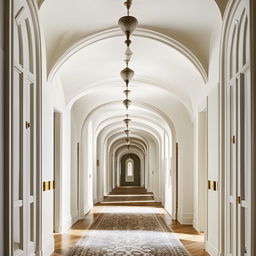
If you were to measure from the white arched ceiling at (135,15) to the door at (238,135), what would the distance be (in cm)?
113

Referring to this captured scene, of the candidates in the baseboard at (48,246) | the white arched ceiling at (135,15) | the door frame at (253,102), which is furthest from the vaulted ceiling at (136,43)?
the baseboard at (48,246)

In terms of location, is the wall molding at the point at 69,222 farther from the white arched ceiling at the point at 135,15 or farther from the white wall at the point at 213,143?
the white arched ceiling at the point at 135,15

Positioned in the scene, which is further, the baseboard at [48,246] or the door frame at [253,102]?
the baseboard at [48,246]

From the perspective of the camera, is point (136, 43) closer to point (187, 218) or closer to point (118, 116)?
→ point (187, 218)

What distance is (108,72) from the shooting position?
438 inches

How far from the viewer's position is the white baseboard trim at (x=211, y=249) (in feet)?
25.2

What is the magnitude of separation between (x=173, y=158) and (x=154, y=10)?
6929mm

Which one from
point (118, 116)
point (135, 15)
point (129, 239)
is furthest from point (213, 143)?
point (118, 116)

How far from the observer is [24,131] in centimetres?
564

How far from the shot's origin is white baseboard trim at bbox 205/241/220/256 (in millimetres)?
7676

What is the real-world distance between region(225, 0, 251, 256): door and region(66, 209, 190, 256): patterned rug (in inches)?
91.3

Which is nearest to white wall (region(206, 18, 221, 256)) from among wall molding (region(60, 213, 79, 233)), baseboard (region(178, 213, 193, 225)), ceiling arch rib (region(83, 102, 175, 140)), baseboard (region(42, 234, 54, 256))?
baseboard (region(42, 234, 54, 256))

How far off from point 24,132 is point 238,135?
2587mm

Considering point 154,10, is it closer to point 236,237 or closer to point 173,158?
point 236,237
